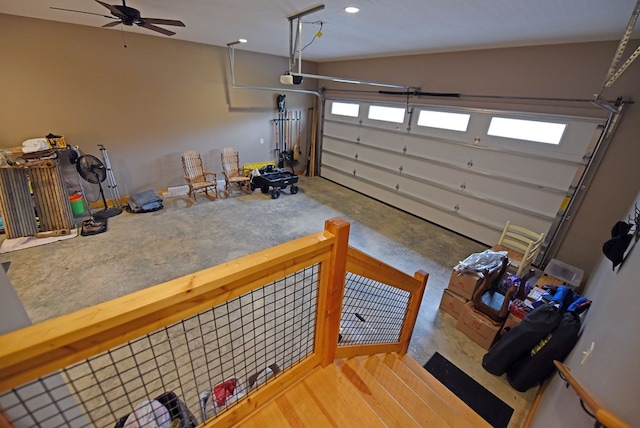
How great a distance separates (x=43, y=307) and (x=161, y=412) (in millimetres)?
2437

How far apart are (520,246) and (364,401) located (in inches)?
148

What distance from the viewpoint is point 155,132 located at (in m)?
5.40

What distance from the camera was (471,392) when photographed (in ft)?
7.72

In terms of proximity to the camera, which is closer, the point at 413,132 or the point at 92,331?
the point at 92,331

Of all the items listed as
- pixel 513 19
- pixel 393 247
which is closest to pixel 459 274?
pixel 393 247

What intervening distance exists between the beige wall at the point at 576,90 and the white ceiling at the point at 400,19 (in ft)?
0.81

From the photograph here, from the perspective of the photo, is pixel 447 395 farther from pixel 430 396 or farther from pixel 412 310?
pixel 412 310

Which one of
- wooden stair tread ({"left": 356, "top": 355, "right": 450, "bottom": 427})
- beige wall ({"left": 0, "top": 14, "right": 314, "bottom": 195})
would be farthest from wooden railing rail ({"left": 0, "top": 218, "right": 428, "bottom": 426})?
beige wall ({"left": 0, "top": 14, "right": 314, "bottom": 195})

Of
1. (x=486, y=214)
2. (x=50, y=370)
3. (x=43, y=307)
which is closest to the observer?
(x=50, y=370)

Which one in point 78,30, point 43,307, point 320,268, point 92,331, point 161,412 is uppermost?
point 78,30

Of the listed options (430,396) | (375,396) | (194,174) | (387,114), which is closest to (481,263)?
(430,396)

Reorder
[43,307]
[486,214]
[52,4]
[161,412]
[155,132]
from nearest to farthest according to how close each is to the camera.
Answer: [161,412], [43,307], [52,4], [486,214], [155,132]

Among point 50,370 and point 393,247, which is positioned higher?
point 50,370

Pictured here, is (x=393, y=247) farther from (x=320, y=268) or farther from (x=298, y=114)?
(x=298, y=114)
